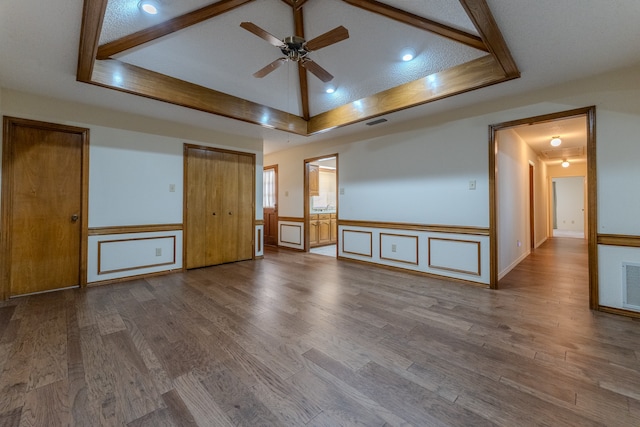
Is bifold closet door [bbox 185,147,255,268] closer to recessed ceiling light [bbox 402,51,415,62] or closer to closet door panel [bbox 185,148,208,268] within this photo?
closet door panel [bbox 185,148,208,268]

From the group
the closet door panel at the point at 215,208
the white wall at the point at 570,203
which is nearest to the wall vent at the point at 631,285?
the closet door panel at the point at 215,208

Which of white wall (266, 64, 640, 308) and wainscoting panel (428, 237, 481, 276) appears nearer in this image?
white wall (266, 64, 640, 308)

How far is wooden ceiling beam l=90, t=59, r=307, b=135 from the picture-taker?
114 inches

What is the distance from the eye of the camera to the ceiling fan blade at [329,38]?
220 centimetres

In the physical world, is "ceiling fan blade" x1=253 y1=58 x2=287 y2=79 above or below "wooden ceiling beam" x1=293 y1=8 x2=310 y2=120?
below

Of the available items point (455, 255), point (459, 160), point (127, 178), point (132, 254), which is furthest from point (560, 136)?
point (132, 254)

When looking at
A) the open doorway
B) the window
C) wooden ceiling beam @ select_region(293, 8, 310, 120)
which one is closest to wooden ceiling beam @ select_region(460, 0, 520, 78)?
wooden ceiling beam @ select_region(293, 8, 310, 120)

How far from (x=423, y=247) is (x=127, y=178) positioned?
4.29 m

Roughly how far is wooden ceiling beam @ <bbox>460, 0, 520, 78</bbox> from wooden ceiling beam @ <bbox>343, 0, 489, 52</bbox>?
0.20 m

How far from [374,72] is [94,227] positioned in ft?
13.3

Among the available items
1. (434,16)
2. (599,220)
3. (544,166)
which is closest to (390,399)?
(599,220)

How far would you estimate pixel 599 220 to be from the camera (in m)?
2.77

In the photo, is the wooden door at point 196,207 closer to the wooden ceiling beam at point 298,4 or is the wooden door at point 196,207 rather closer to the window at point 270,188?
the window at point 270,188

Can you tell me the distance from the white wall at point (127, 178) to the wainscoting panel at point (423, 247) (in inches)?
117
